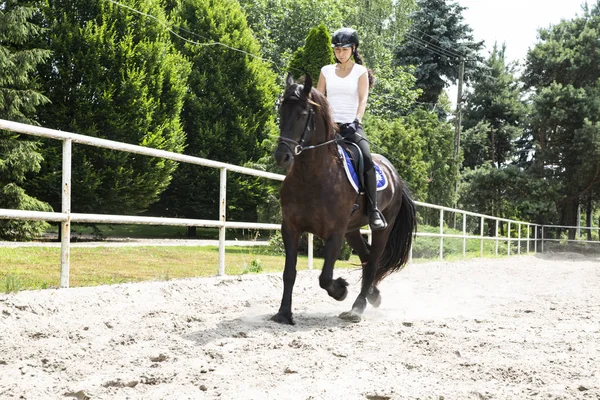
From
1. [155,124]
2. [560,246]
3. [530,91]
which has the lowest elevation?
[560,246]

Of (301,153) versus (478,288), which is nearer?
(301,153)

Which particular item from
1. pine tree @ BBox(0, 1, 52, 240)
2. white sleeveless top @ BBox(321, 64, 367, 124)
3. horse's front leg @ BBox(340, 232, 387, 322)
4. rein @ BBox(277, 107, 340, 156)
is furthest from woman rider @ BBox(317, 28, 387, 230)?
pine tree @ BBox(0, 1, 52, 240)

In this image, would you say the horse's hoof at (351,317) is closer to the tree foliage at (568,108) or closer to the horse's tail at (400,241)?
the horse's tail at (400,241)

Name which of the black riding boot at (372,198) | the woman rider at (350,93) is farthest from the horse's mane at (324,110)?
the black riding boot at (372,198)

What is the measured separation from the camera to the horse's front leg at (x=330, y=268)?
16.0ft

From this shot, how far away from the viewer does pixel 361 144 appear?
5.43m

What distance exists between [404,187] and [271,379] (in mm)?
3987

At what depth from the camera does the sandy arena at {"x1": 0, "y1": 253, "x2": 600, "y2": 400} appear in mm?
2844

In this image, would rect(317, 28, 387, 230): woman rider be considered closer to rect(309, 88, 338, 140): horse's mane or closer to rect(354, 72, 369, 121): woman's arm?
rect(354, 72, 369, 121): woman's arm

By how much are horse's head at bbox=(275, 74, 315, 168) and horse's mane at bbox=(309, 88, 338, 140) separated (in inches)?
4.4

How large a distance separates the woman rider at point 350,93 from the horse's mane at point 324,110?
37cm

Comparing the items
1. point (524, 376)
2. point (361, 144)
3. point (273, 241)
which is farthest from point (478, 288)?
point (273, 241)

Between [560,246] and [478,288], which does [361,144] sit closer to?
[478,288]

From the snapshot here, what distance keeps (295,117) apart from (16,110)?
1208 cm
